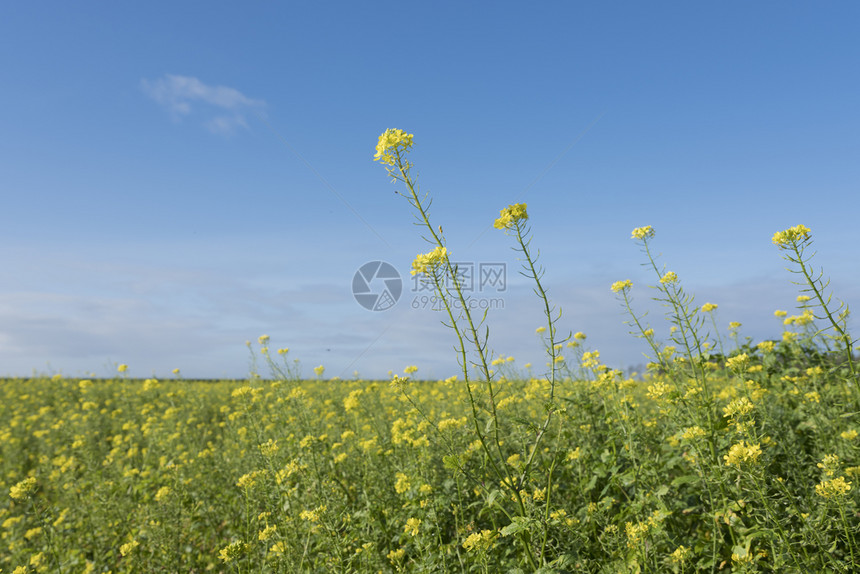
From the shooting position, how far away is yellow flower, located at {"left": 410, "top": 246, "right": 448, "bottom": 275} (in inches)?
86.0

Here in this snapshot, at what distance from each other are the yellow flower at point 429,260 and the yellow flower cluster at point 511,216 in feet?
1.02

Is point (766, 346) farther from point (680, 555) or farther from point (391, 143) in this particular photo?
point (391, 143)

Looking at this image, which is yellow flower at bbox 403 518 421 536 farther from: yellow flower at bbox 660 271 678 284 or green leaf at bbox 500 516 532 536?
yellow flower at bbox 660 271 678 284

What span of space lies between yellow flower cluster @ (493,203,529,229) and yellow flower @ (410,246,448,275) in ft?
1.02

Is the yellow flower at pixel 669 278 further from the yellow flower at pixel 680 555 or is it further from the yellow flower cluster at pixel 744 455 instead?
the yellow flower at pixel 680 555

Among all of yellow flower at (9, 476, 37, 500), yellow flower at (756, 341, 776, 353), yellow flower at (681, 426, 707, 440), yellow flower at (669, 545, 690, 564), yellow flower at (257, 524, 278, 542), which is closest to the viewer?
yellow flower at (669, 545, 690, 564)

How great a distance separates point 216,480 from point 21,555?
1713mm

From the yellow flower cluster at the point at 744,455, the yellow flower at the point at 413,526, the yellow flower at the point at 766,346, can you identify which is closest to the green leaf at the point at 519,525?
the yellow flower at the point at 413,526

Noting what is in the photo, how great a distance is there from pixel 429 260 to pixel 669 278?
1.85 m

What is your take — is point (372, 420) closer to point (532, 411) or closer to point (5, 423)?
point (532, 411)

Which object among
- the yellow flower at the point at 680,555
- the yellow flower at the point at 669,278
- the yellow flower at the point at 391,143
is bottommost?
the yellow flower at the point at 680,555

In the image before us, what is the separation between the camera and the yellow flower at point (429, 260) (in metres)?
2.19

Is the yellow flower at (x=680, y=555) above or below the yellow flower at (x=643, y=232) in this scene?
below

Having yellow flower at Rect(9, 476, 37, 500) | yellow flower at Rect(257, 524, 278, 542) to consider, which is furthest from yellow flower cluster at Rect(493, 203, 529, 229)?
yellow flower at Rect(9, 476, 37, 500)
